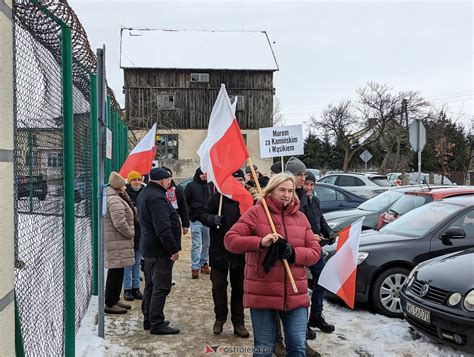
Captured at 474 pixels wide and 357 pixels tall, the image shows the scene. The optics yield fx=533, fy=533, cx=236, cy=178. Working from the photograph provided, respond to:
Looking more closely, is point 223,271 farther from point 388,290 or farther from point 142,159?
point 142,159

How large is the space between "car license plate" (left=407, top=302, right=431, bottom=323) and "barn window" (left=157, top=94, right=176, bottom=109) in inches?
1332

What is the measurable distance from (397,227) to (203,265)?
344 cm

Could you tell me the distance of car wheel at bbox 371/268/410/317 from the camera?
696 centimetres

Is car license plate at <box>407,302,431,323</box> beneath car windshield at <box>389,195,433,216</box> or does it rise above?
beneath

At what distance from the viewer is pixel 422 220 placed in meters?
7.73

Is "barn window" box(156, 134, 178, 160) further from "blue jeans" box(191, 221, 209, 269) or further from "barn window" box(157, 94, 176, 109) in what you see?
"blue jeans" box(191, 221, 209, 269)

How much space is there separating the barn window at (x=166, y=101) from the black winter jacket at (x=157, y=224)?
108 ft

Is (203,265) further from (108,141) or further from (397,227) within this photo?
(108,141)

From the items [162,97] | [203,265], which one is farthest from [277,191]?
[162,97]

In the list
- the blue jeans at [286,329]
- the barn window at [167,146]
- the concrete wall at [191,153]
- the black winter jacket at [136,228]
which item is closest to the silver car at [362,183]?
the black winter jacket at [136,228]

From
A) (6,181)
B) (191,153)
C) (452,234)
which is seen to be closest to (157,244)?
(6,181)

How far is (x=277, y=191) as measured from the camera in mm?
4348

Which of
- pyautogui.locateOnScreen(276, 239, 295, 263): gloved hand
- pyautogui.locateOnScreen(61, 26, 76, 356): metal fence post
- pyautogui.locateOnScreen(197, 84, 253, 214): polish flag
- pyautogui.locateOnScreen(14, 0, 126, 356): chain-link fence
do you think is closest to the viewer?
pyautogui.locateOnScreen(14, 0, 126, 356): chain-link fence

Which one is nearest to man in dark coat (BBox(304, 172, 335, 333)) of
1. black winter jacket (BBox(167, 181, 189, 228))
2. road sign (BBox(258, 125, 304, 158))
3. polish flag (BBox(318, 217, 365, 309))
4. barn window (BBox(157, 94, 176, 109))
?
polish flag (BBox(318, 217, 365, 309))
